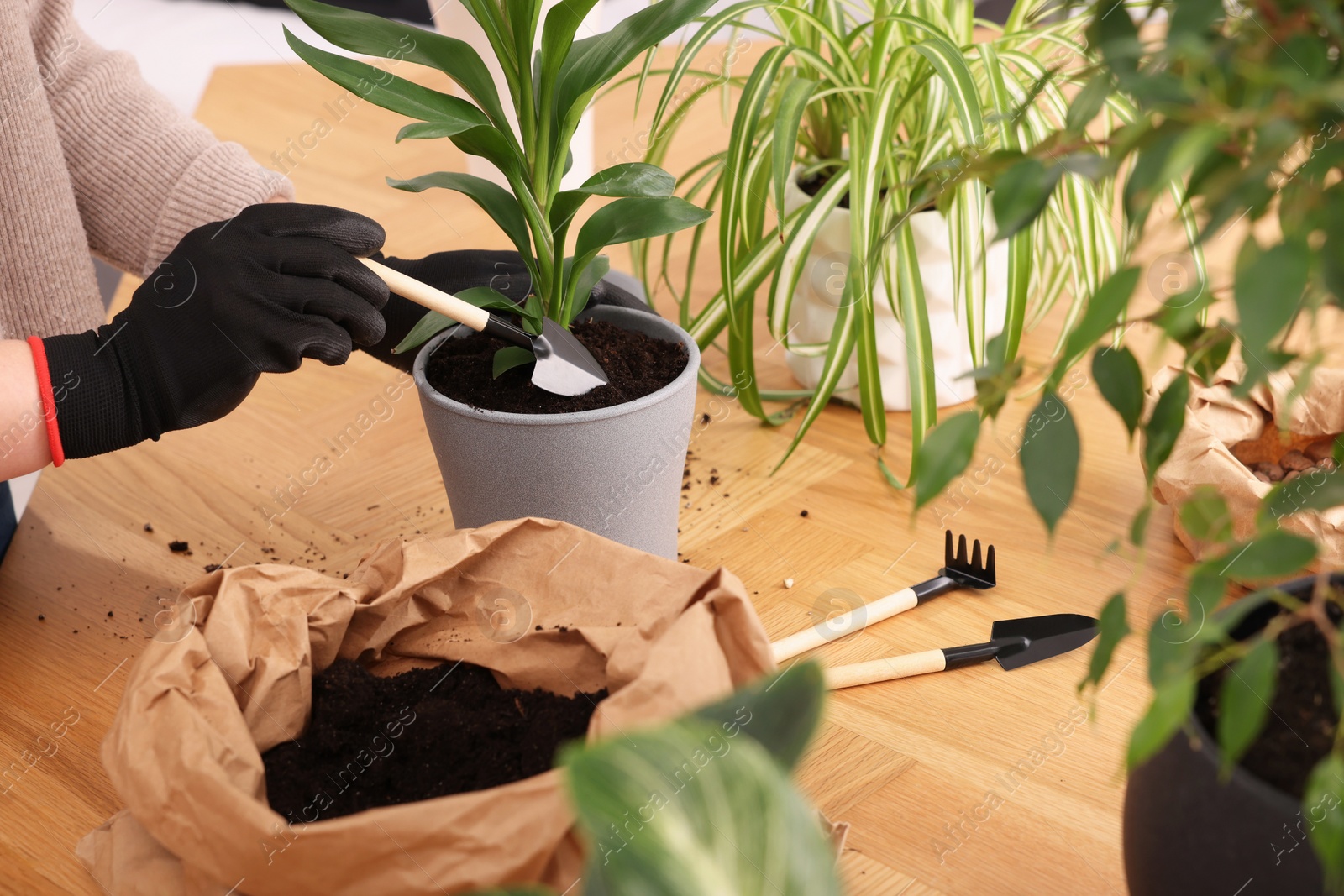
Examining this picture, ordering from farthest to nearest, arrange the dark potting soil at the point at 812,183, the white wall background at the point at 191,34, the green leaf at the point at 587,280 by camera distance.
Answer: the white wall background at the point at 191,34 → the dark potting soil at the point at 812,183 → the green leaf at the point at 587,280

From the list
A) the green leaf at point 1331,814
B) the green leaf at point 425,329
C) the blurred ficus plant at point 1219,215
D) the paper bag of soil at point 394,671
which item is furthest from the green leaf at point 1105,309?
the green leaf at point 425,329

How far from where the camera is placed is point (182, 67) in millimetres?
2346

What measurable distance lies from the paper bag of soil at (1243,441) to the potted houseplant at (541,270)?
344 millimetres

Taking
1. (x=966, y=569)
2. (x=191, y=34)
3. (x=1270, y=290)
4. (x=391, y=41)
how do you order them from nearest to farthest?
(x=1270, y=290) → (x=391, y=41) → (x=966, y=569) → (x=191, y=34)

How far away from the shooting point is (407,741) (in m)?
0.54

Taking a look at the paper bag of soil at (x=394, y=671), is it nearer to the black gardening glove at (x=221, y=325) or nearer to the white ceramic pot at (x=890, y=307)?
the black gardening glove at (x=221, y=325)

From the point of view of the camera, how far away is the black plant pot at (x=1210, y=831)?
38cm

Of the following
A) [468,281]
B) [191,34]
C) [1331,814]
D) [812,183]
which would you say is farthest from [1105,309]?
[191,34]

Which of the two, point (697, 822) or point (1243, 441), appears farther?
point (1243, 441)

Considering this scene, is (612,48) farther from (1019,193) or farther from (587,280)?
(1019,193)

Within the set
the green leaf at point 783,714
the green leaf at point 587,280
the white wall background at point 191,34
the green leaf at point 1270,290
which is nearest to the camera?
the green leaf at point 1270,290

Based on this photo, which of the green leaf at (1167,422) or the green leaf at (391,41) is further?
the green leaf at (391,41)

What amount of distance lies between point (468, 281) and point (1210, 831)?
24.5 inches

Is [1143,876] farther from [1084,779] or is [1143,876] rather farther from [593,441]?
[593,441]
